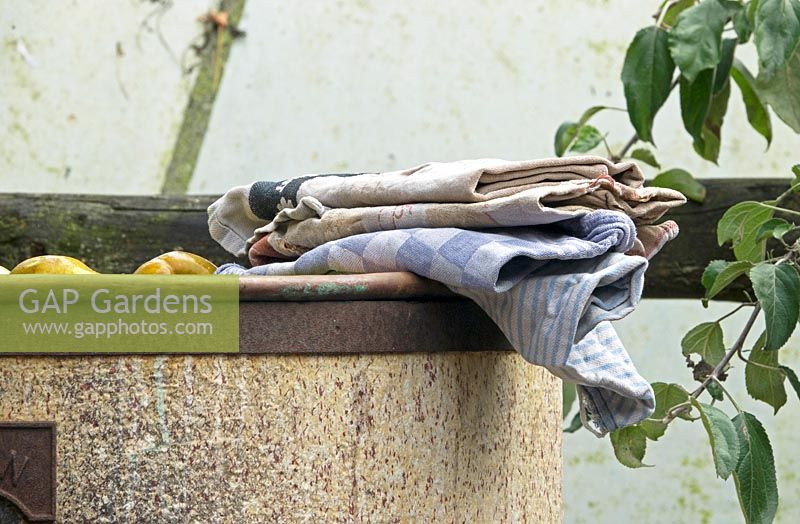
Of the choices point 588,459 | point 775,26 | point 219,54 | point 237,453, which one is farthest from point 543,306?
point 219,54

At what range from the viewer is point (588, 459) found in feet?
7.72

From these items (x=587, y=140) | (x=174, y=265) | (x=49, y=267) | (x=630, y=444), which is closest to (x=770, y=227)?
(x=630, y=444)

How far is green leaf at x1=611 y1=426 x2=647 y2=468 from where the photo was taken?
3.85 ft

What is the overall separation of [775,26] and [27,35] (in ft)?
6.22

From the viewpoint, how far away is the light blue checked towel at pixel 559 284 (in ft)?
2.47

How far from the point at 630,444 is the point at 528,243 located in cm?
49

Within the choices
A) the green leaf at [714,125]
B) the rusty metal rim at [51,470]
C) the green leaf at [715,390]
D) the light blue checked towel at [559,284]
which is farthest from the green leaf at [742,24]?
the rusty metal rim at [51,470]

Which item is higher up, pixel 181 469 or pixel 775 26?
pixel 775 26

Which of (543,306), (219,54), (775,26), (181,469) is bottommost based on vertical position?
(181,469)

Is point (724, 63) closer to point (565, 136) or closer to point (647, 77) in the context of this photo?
point (647, 77)

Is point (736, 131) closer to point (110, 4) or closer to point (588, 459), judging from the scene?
point (588, 459)

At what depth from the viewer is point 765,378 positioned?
48.1 inches

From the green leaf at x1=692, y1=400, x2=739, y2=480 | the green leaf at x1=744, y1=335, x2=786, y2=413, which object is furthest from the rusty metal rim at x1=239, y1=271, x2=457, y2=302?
the green leaf at x1=744, y1=335, x2=786, y2=413

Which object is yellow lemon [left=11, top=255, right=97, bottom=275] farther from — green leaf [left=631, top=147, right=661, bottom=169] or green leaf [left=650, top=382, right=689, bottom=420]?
green leaf [left=631, top=147, right=661, bottom=169]
